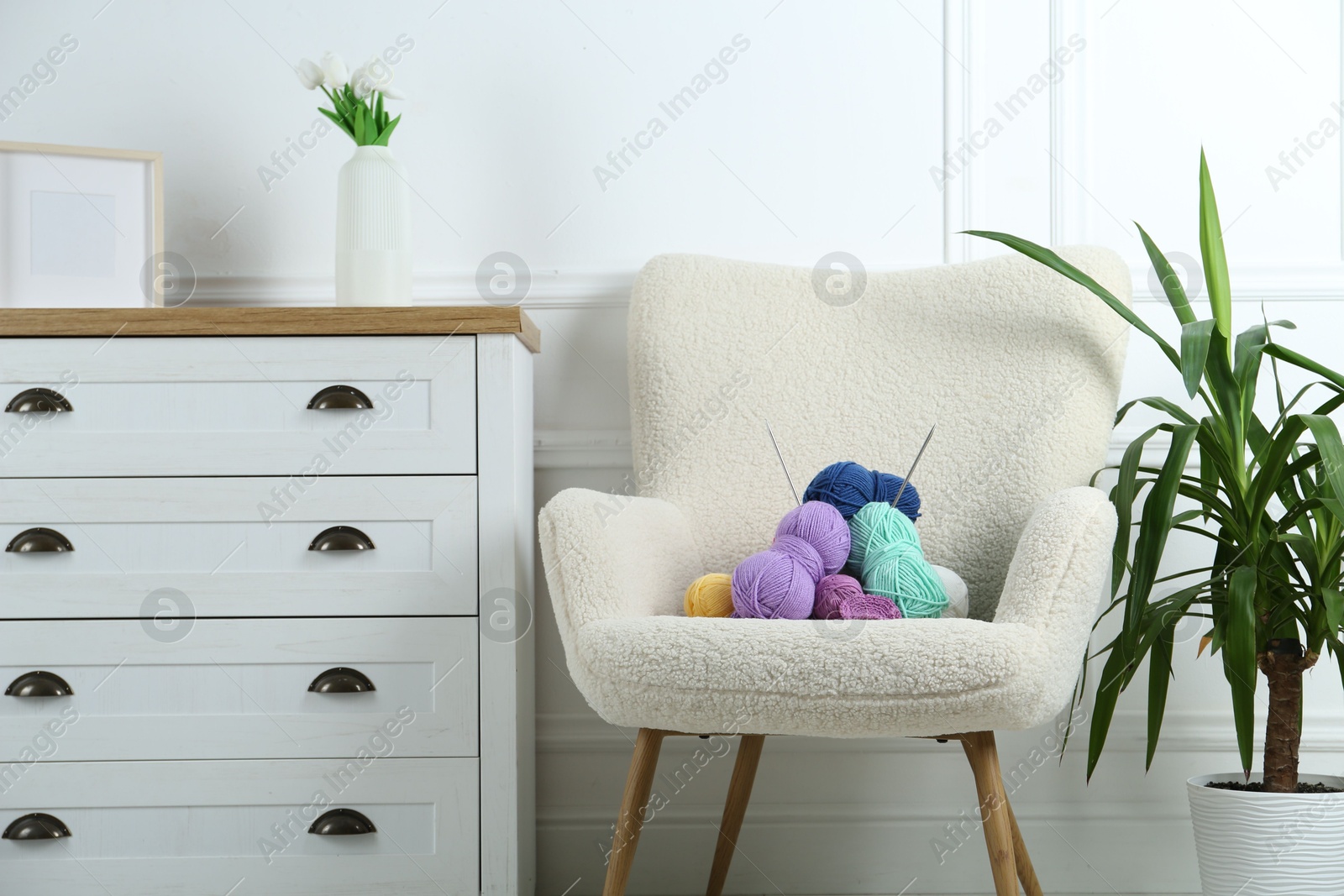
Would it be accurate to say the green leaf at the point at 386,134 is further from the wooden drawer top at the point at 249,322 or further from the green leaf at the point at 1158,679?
the green leaf at the point at 1158,679

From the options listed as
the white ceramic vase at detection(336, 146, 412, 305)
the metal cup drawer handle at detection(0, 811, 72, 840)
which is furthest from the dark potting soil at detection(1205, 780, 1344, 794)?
the metal cup drawer handle at detection(0, 811, 72, 840)

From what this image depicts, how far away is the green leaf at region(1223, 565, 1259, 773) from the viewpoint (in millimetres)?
1007

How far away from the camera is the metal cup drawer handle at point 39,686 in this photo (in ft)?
3.55

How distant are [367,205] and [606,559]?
0.66 meters

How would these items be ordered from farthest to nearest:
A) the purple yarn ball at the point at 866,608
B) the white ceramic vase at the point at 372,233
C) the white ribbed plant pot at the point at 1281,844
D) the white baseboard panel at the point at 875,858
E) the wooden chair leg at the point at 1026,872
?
1. the white baseboard panel at the point at 875,858
2. the white ceramic vase at the point at 372,233
3. the wooden chair leg at the point at 1026,872
4. the white ribbed plant pot at the point at 1281,844
5. the purple yarn ball at the point at 866,608

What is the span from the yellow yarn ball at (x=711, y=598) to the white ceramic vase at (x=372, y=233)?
0.60 meters

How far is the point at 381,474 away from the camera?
3.64 ft

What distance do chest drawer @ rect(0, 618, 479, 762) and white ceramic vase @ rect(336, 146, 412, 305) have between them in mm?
458

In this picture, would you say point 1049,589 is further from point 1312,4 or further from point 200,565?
point 1312,4

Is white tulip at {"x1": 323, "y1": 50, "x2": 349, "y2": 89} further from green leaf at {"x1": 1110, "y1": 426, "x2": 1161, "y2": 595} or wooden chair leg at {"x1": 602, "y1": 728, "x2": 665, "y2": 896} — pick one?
green leaf at {"x1": 1110, "y1": 426, "x2": 1161, "y2": 595}

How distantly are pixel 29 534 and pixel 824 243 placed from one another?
1.13 m

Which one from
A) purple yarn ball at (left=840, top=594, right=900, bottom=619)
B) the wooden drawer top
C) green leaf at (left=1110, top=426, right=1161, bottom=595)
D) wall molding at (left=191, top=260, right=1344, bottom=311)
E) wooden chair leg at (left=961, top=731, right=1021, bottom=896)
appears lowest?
wooden chair leg at (left=961, top=731, right=1021, bottom=896)

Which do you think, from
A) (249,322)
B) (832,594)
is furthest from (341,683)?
(832,594)

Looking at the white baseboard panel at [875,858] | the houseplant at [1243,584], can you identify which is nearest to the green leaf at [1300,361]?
the houseplant at [1243,584]
